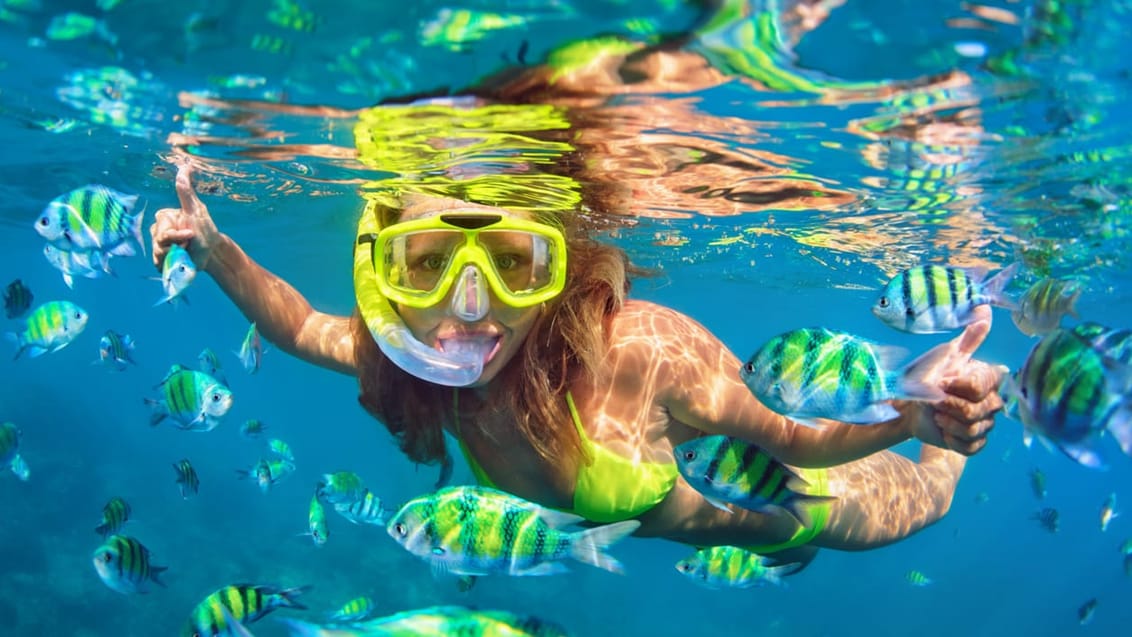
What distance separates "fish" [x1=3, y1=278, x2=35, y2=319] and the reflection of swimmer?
251cm

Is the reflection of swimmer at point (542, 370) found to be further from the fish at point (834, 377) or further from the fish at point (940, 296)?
the fish at point (940, 296)

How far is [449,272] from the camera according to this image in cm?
421

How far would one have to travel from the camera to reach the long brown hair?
4652mm

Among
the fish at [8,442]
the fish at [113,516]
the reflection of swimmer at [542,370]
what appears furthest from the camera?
the fish at [8,442]

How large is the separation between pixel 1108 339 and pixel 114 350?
28.2ft

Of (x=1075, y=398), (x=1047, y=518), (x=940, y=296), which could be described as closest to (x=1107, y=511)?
(x=1047, y=518)

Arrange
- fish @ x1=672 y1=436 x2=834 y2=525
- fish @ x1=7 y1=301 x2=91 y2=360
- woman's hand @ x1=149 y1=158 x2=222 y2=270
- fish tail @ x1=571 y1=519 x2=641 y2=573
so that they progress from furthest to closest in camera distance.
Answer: fish @ x1=7 y1=301 x2=91 y2=360 < woman's hand @ x1=149 y1=158 x2=222 y2=270 < fish @ x1=672 y1=436 x2=834 y2=525 < fish tail @ x1=571 y1=519 x2=641 y2=573

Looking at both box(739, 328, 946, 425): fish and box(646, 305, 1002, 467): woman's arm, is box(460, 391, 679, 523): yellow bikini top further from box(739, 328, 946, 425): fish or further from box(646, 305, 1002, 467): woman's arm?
box(739, 328, 946, 425): fish

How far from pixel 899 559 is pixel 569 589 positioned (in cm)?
4788

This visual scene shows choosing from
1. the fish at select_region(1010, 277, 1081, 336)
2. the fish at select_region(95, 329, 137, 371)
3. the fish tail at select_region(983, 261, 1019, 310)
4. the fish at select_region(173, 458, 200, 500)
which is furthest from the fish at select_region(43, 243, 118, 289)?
the fish at select_region(1010, 277, 1081, 336)

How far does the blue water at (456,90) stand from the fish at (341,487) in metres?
1.22

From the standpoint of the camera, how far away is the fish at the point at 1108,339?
7.36 ft

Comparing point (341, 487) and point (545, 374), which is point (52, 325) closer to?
point (341, 487)

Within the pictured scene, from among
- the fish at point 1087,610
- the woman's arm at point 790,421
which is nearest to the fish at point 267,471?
the woman's arm at point 790,421
